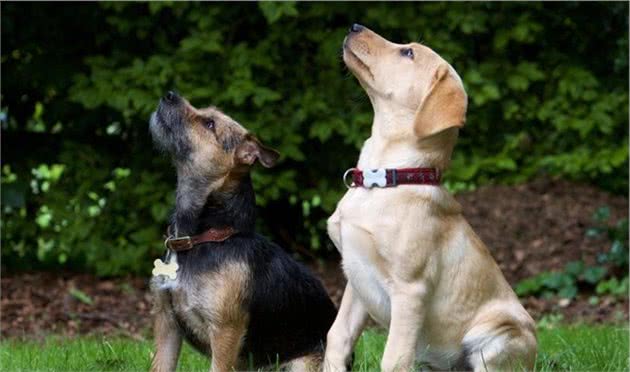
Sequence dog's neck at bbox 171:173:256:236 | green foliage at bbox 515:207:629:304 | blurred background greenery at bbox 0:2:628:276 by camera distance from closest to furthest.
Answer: dog's neck at bbox 171:173:256:236, blurred background greenery at bbox 0:2:628:276, green foliage at bbox 515:207:629:304

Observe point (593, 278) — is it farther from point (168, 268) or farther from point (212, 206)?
point (168, 268)

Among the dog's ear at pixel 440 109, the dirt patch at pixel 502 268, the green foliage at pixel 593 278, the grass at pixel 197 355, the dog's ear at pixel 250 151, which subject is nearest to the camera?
the dog's ear at pixel 440 109

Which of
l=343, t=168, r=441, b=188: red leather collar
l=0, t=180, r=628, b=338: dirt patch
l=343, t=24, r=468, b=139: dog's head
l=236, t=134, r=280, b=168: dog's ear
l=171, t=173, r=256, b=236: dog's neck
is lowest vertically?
l=0, t=180, r=628, b=338: dirt patch

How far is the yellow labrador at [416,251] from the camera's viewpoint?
17.7 feet

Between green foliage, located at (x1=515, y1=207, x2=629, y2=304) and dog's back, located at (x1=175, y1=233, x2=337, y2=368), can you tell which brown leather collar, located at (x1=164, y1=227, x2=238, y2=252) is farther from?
green foliage, located at (x1=515, y1=207, x2=629, y2=304)

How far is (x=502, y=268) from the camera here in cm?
1082

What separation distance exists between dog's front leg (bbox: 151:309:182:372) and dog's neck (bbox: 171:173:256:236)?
46cm

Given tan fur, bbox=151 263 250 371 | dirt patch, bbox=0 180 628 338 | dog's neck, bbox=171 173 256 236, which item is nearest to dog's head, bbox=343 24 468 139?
dog's neck, bbox=171 173 256 236

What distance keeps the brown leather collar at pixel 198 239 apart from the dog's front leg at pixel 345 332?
739 millimetres

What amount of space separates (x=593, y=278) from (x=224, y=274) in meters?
5.52

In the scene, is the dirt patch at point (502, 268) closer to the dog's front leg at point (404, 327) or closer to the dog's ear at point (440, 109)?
the dog's front leg at point (404, 327)

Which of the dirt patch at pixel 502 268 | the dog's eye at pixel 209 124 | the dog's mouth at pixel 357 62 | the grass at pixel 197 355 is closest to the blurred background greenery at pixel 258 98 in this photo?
the dirt patch at pixel 502 268

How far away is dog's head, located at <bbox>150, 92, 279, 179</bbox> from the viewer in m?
6.16

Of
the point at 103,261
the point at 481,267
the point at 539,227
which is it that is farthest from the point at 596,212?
the point at 481,267
